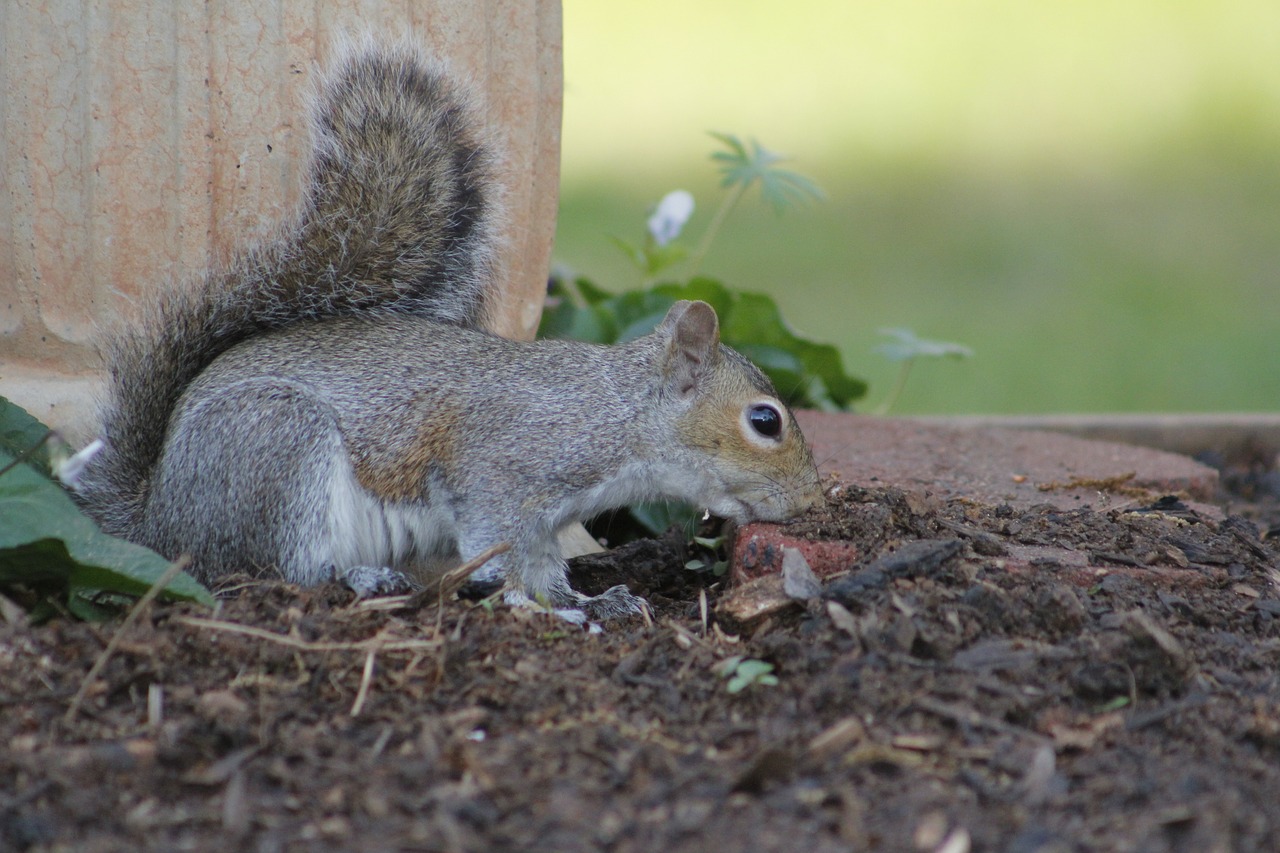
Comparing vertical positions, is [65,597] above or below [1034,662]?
below

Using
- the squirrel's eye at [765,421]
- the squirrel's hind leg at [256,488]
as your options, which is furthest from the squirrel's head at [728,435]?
the squirrel's hind leg at [256,488]

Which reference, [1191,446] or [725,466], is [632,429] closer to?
[725,466]

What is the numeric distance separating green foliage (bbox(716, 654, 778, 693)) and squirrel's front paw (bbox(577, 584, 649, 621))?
1.74 feet

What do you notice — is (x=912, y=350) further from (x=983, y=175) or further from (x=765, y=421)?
(x=983, y=175)

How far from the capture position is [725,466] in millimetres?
2574

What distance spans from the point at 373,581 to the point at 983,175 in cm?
662

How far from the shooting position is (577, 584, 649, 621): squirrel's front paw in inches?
95.7

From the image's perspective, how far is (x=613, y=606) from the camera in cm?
245

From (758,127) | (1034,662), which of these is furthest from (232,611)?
(758,127)

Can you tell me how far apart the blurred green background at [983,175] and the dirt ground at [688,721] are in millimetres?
2999

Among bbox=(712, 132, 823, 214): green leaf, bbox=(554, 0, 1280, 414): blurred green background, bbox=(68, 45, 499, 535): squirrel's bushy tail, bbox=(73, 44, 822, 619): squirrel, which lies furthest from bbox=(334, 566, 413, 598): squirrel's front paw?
bbox=(554, 0, 1280, 414): blurred green background

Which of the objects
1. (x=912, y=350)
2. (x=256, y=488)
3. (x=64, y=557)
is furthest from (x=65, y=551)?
(x=912, y=350)

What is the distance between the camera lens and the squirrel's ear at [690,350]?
2.59 m

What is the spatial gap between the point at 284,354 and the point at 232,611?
63 cm
